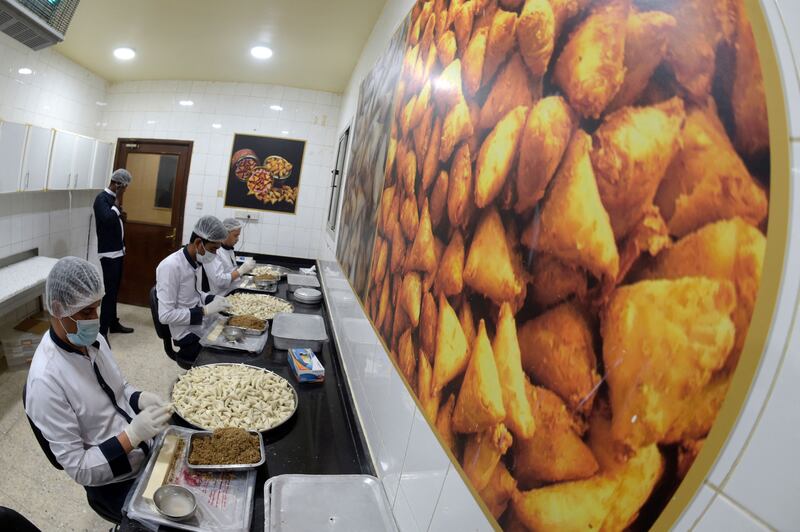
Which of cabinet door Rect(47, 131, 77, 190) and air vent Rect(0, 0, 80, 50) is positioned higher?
air vent Rect(0, 0, 80, 50)

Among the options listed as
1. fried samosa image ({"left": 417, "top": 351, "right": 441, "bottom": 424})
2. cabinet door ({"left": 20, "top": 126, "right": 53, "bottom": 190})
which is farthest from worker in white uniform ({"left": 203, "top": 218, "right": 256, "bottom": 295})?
fried samosa image ({"left": 417, "top": 351, "right": 441, "bottom": 424})

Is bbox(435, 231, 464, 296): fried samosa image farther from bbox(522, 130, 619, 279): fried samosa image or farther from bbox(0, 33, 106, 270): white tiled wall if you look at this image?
bbox(0, 33, 106, 270): white tiled wall

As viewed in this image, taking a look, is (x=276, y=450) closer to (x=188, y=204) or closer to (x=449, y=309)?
(x=449, y=309)

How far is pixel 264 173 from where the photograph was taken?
18.0 ft

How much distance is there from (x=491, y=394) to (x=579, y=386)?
238mm

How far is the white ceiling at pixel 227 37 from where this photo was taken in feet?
9.98

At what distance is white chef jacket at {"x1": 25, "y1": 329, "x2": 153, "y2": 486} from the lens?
1.39m

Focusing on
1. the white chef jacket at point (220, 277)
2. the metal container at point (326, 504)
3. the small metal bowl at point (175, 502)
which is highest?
the white chef jacket at point (220, 277)

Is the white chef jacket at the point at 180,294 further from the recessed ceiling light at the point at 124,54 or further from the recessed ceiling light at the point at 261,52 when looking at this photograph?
the recessed ceiling light at the point at 124,54

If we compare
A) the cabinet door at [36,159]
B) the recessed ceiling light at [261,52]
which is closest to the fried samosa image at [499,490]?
the recessed ceiling light at [261,52]

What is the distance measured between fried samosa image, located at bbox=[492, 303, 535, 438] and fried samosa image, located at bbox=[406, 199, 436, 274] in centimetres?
37

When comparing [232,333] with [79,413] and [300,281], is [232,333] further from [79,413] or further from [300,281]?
[300,281]

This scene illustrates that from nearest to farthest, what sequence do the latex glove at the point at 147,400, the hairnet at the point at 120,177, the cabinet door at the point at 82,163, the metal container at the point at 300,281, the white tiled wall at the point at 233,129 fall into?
the latex glove at the point at 147,400
the metal container at the point at 300,281
the hairnet at the point at 120,177
the cabinet door at the point at 82,163
the white tiled wall at the point at 233,129

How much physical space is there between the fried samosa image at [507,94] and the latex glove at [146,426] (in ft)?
4.90
